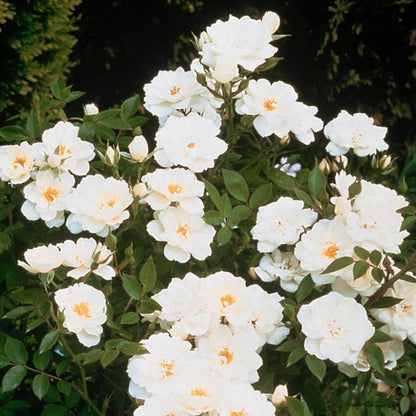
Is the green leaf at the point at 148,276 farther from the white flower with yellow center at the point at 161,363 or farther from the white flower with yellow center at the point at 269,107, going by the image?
the white flower with yellow center at the point at 269,107

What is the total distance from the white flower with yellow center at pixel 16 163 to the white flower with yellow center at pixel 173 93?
0.33 meters

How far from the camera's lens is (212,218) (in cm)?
147

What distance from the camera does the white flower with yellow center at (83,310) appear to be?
132cm

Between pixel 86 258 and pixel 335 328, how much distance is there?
1.69 ft

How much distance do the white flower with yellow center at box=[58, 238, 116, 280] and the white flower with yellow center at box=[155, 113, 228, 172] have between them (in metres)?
0.24

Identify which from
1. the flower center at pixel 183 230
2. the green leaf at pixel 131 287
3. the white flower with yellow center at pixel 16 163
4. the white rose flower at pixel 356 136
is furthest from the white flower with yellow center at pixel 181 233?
the white rose flower at pixel 356 136

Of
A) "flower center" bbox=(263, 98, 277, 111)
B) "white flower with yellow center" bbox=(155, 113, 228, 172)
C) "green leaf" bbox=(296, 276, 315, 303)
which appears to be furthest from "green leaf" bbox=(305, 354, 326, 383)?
"flower center" bbox=(263, 98, 277, 111)

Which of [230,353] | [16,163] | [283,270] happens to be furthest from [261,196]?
[16,163]

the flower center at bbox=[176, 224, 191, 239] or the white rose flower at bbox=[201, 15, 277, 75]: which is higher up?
the white rose flower at bbox=[201, 15, 277, 75]

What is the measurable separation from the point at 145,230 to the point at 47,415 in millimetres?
452

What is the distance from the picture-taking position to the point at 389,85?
3631 millimetres

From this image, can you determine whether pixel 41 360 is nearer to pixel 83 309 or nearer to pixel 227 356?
pixel 83 309

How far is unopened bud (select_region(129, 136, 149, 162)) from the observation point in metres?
1.49

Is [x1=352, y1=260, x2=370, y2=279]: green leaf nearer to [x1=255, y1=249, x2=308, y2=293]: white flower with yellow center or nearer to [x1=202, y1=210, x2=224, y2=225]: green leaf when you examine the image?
[x1=255, y1=249, x2=308, y2=293]: white flower with yellow center
